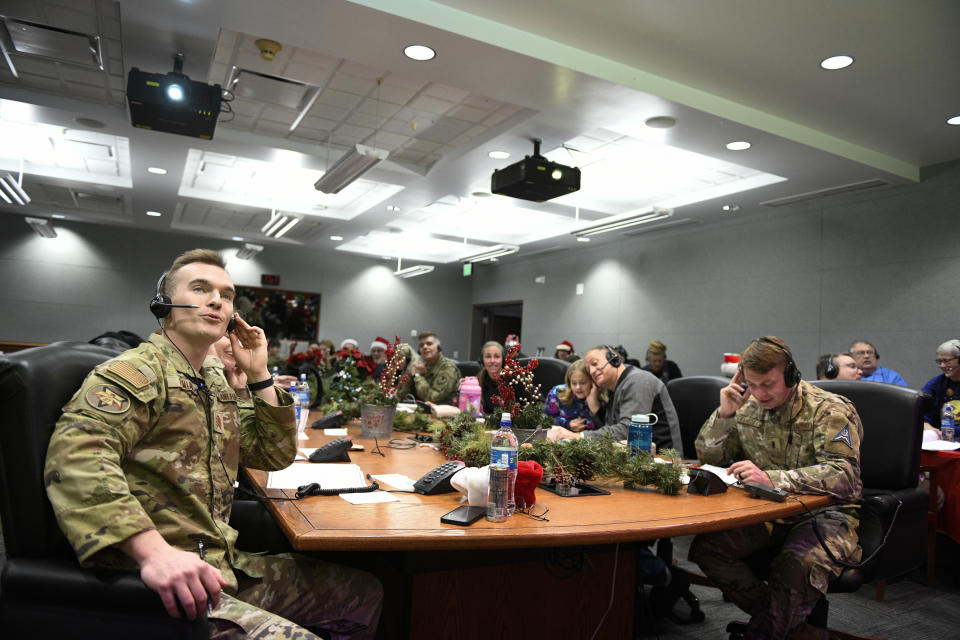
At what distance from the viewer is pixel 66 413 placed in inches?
48.1

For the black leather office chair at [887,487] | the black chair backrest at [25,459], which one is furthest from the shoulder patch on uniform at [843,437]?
the black chair backrest at [25,459]

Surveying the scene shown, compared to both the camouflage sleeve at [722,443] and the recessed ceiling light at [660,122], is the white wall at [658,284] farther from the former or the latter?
the camouflage sleeve at [722,443]

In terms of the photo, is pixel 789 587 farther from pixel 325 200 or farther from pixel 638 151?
pixel 325 200

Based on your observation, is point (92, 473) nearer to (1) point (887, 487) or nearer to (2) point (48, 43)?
(1) point (887, 487)

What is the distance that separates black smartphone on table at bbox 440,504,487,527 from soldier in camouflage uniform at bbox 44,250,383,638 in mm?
332

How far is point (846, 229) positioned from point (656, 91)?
11.4 feet

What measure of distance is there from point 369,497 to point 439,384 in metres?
3.30

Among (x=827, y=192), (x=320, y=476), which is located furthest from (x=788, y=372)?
(x=827, y=192)

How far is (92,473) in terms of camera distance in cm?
118

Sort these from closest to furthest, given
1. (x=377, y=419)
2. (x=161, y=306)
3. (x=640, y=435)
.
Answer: (x=161, y=306) < (x=640, y=435) < (x=377, y=419)

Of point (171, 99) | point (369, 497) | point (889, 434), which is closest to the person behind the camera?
point (369, 497)

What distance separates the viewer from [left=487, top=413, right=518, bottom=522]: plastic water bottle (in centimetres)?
162

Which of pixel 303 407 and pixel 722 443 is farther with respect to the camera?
pixel 303 407

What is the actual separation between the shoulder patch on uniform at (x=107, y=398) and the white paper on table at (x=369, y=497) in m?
0.70
